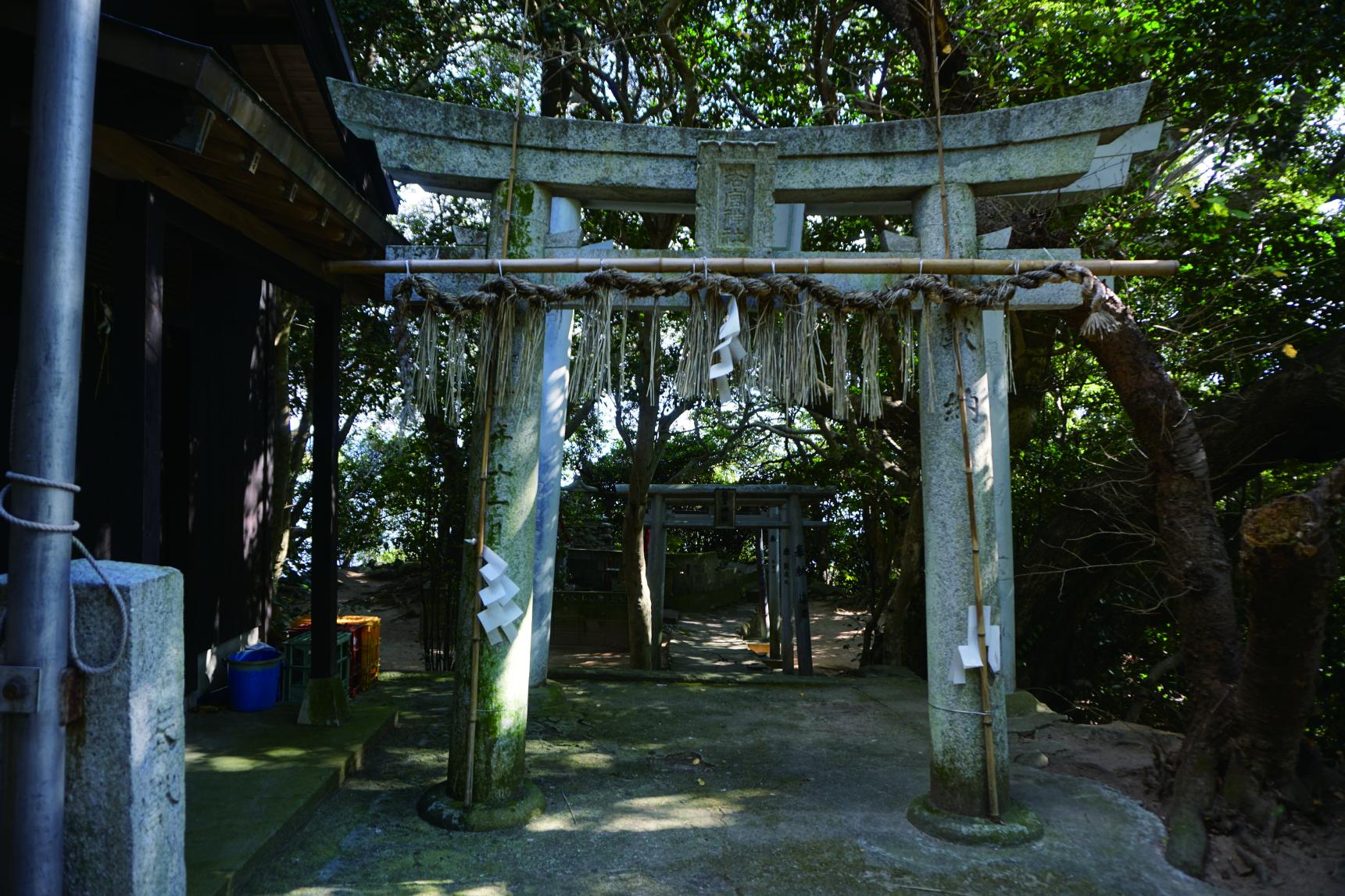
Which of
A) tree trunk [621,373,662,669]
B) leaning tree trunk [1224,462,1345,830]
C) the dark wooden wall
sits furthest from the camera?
tree trunk [621,373,662,669]

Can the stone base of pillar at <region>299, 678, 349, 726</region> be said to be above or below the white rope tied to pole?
below

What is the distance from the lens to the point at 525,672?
183 inches

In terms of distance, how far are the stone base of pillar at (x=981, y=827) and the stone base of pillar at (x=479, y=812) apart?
6.63 ft

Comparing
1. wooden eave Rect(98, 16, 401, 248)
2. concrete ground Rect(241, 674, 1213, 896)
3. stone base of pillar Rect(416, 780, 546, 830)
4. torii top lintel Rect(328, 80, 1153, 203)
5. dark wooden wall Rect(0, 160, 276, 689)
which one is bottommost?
concrete ground Rect(241, 674, 1213, 896)

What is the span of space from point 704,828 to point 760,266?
2.92 metres

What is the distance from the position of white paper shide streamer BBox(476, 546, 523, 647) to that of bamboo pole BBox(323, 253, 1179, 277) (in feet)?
4.86

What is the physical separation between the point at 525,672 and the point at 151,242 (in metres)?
2.72

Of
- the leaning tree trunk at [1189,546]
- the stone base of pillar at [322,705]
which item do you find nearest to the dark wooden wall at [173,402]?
the stone base of pillar at [322,705]

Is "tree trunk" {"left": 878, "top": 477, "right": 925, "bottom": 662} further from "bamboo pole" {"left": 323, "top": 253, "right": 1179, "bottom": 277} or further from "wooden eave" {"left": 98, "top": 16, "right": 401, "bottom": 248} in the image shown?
"wooden eave" {"left": 98, "top": 16, "right": 401, "bottom": 248}

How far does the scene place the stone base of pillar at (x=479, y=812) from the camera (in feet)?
14.3

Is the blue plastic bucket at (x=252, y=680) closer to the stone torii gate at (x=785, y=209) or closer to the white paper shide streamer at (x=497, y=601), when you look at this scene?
the stone torii gate at (x=785, y=209)

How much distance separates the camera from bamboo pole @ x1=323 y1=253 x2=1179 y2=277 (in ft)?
14.8

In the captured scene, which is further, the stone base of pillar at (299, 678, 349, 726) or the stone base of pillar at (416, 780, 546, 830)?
the stone base of pillar at (299, 678, 349, 726)

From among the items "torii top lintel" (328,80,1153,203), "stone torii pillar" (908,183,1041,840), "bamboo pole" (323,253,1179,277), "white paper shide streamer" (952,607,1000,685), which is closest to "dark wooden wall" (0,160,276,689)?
"bamboo pole" (323,253,1179,277)
